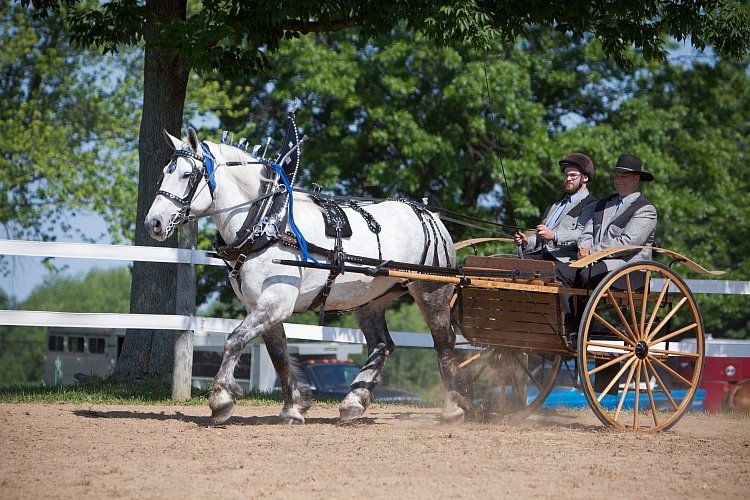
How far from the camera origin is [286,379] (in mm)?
8352

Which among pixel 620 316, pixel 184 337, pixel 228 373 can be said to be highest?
pixel 620 316

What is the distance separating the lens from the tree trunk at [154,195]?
1080 cm

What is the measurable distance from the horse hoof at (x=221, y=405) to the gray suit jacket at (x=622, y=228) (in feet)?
10.7

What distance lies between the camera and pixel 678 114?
76.4 ft

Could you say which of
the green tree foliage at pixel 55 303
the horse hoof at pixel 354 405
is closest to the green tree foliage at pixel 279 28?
the horse hoof at pixel 354 405

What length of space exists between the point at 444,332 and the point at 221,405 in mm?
2353

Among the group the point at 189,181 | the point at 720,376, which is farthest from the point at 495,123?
the point at 189,181

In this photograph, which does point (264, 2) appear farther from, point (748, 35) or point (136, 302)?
point (748, 35)

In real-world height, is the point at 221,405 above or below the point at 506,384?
below

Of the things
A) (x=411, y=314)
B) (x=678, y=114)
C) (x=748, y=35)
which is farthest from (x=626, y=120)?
(x=411, y=314)

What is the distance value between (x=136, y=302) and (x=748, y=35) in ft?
24.3

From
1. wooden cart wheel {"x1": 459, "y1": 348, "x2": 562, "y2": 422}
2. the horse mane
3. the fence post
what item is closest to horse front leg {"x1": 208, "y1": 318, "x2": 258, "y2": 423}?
the horse mane

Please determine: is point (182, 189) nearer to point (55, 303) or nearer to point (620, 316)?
point (620, 316)

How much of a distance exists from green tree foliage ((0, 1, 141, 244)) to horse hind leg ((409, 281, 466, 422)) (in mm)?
16285
